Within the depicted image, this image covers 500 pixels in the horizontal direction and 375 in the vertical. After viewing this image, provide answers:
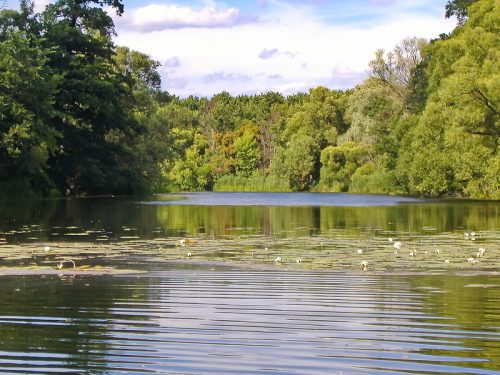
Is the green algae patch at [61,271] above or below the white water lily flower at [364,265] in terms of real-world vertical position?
above

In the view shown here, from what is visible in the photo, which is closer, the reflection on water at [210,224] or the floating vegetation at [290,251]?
the floating vegetation at [290,251]

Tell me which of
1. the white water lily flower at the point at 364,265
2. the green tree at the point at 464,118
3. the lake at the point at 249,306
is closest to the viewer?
the lake at the point at 249,306

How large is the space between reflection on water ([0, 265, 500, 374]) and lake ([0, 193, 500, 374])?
2 centimetres

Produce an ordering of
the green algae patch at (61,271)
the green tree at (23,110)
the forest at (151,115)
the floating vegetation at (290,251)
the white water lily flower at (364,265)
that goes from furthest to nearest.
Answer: the forest at (151,115), the green tree at (23,110), the floating vegetation at (290,251), the white water lily flower at (364,265), the green algae patch at (61,271)

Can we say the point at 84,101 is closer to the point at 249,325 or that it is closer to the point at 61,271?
the point at 61,271

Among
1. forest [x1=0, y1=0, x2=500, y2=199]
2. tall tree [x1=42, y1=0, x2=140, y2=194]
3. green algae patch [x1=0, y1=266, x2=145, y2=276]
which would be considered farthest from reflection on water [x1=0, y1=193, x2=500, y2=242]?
tall tree [x1=42, y1=0, x2=140, y2=194]

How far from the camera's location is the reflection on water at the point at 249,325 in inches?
339

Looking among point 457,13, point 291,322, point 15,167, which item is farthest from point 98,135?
point 291,322

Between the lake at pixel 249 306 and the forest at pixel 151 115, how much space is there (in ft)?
96.4

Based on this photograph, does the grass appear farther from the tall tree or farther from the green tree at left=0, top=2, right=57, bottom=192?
the green tree at left=0, top=2, right=57, bottom=192

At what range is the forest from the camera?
51344 millimetres

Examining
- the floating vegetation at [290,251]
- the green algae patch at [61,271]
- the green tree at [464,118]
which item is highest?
the green tree at [464,118]

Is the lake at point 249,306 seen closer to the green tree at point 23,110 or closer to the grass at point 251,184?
the green tree at point 23,110

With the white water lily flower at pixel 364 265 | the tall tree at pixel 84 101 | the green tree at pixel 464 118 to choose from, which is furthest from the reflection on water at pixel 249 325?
the tall tree at pixel 84 101
